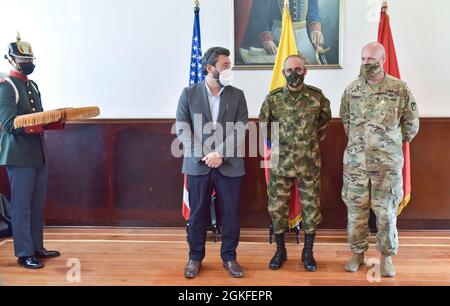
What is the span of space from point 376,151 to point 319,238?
3.91ft

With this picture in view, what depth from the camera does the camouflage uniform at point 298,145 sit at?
2967 millimetres

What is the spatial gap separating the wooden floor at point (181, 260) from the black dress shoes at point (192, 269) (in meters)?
0.04

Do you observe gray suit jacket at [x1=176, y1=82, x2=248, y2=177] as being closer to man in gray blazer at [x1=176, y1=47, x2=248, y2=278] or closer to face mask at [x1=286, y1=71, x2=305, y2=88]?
man in gray blazer at [x1=176, y1=47, x2=248, y2=278]

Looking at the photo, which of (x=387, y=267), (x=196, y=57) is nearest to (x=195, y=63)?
(x=196, y=57)

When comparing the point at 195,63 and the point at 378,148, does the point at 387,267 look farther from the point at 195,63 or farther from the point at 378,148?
the point at 195,63

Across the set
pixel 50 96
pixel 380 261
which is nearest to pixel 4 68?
pixel 50 96

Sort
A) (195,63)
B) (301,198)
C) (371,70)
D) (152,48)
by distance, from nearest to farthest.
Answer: (371,70) < (301,198) < (195,63) < (152,48)

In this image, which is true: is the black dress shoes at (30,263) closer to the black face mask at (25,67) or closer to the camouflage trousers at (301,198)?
the black face mask at (25,67)

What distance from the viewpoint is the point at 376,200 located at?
9.55 ft

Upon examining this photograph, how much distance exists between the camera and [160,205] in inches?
162

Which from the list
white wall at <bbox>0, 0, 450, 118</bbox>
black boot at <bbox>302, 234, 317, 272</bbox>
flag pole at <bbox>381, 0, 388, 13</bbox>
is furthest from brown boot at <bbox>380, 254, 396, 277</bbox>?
flag pole at <bbox>381, 0, 388, 13</bbox>

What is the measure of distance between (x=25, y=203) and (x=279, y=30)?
2481 millimetres

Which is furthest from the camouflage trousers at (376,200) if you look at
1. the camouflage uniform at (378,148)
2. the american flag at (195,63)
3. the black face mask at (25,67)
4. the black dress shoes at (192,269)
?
the black face mask at (25,67)

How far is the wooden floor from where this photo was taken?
2.92 m
